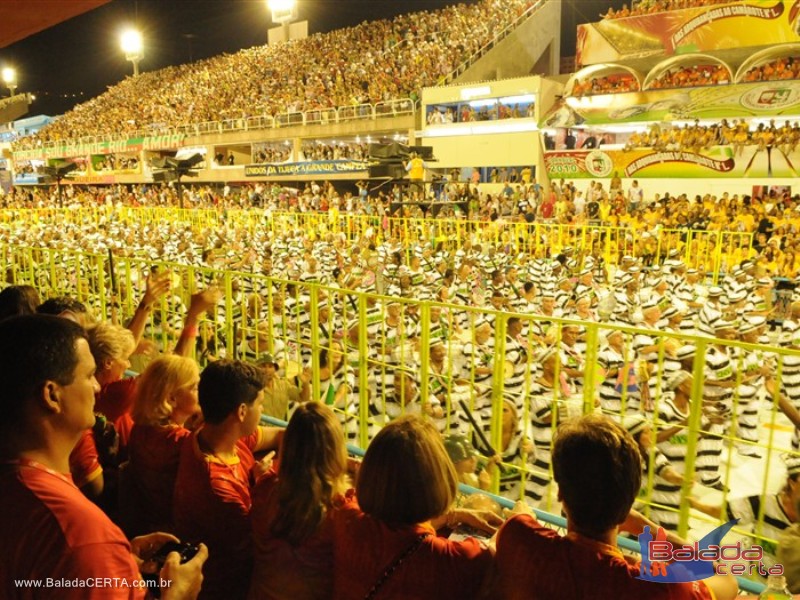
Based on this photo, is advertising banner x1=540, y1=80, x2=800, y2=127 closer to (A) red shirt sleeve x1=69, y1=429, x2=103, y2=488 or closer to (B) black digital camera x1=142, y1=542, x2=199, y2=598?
(A) red shirt sleeve x1=69, y1=429, x2=103, y2=488

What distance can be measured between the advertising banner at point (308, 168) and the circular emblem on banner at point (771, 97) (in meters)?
Result: 13.5

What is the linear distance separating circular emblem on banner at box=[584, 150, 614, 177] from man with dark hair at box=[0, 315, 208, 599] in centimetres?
2080

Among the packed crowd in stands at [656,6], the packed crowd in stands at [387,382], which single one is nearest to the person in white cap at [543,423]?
the packed crowd in stands at [387,382]

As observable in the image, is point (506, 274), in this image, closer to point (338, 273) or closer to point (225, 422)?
point (338, 273)

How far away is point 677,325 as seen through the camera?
7.59 m

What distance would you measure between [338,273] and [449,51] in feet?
68.3

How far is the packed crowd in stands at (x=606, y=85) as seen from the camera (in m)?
20.6

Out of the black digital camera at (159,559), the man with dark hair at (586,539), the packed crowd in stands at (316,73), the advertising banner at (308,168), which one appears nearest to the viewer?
the man with dark hair at (586,539)

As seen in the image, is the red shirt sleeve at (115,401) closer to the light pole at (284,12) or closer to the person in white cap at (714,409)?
the person in white cap at (714,409)

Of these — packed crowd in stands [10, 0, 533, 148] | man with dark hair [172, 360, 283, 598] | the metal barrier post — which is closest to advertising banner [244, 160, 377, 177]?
packed crowd in stands [10, 0, 533, 148]

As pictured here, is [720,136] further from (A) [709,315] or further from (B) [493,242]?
(A) [709,315]

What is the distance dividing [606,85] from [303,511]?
71.8 ft

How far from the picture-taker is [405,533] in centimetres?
199

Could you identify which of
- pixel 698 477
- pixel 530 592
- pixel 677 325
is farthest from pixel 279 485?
pixel 677 325
